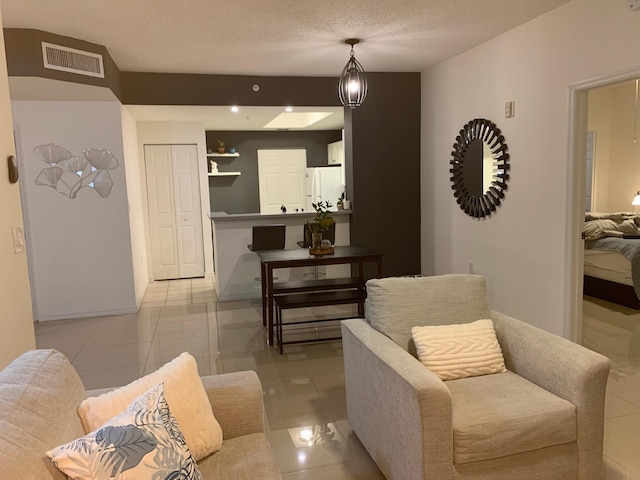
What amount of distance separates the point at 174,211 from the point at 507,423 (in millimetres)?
6239

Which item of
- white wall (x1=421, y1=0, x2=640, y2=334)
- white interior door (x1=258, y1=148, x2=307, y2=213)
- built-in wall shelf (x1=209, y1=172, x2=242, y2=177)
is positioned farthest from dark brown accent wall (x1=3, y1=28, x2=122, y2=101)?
white interior door (x1=258, y1=148, x2=307, y2=213)

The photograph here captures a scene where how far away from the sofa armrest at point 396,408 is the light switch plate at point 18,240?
5.56ft

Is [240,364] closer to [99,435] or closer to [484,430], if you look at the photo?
[484,430]

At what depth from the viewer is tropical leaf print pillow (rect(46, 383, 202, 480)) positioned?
4.03ft

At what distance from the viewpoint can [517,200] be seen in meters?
4.29

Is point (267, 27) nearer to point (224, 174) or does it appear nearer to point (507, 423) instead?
point (507, 423)

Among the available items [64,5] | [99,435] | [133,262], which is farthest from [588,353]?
[133,262]

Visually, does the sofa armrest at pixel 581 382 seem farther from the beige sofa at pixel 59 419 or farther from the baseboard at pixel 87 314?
the baseboard at pixel 87 314

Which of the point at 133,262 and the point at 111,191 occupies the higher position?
the point at 111,191

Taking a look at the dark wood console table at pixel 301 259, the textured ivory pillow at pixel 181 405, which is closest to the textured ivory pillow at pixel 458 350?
the textured ivory pillow at pixel 181 405

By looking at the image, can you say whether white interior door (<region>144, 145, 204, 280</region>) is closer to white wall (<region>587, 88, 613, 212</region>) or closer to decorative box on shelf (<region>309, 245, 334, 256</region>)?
decorative box on shelf (<region>309, 245, 334, 256</region>)

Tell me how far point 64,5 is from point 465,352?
11.2ft

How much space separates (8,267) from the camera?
2270mm

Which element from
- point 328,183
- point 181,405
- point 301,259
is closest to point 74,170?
point 301,259
